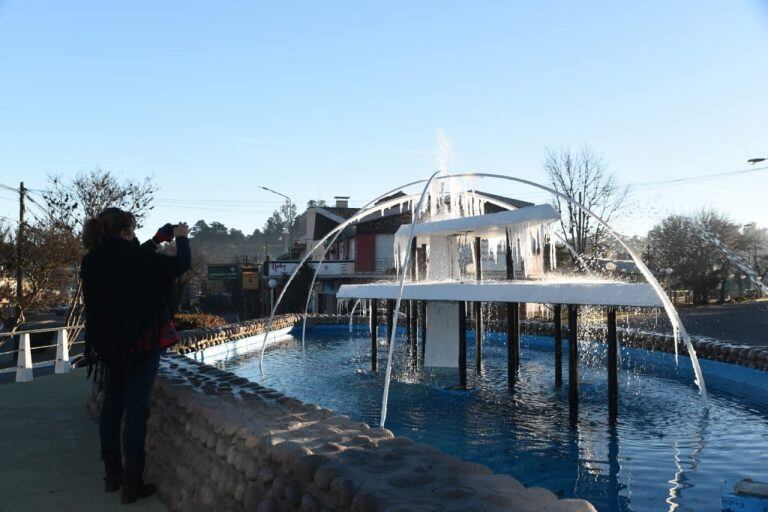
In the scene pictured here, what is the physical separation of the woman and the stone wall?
1.64 feet

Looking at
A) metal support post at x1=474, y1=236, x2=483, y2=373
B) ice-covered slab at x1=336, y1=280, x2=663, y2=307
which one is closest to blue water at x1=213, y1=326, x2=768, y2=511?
metal support post at x1=474, y1=236, x2=483, y2=373

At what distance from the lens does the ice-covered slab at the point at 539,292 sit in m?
8.09

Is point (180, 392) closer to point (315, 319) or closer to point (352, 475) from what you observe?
point (352, 475)

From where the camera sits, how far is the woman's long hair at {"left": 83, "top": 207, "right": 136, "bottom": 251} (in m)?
4.58

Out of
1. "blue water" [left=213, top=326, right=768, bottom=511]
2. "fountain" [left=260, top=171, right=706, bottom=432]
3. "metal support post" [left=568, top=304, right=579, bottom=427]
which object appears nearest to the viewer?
"blue water" [left=213, top=326, right=768, bottom=511]

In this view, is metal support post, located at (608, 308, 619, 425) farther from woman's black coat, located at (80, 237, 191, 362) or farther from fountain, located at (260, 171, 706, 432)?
woman's black coat, located at (80, 237, 191, 362)

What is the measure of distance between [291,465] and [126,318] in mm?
1797

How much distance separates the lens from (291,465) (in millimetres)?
3691

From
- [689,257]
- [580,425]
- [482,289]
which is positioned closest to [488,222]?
[482,289]

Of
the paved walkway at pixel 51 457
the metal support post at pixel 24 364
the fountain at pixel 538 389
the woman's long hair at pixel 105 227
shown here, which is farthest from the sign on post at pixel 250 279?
the woman's long hair at pixel 105 227

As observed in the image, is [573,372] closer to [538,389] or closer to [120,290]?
[538,389]

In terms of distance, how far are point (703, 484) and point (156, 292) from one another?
607 centimetres

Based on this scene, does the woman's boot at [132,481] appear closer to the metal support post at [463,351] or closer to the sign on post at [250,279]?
the metal support post at [463,351]

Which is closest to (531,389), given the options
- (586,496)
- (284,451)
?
(586,496)
